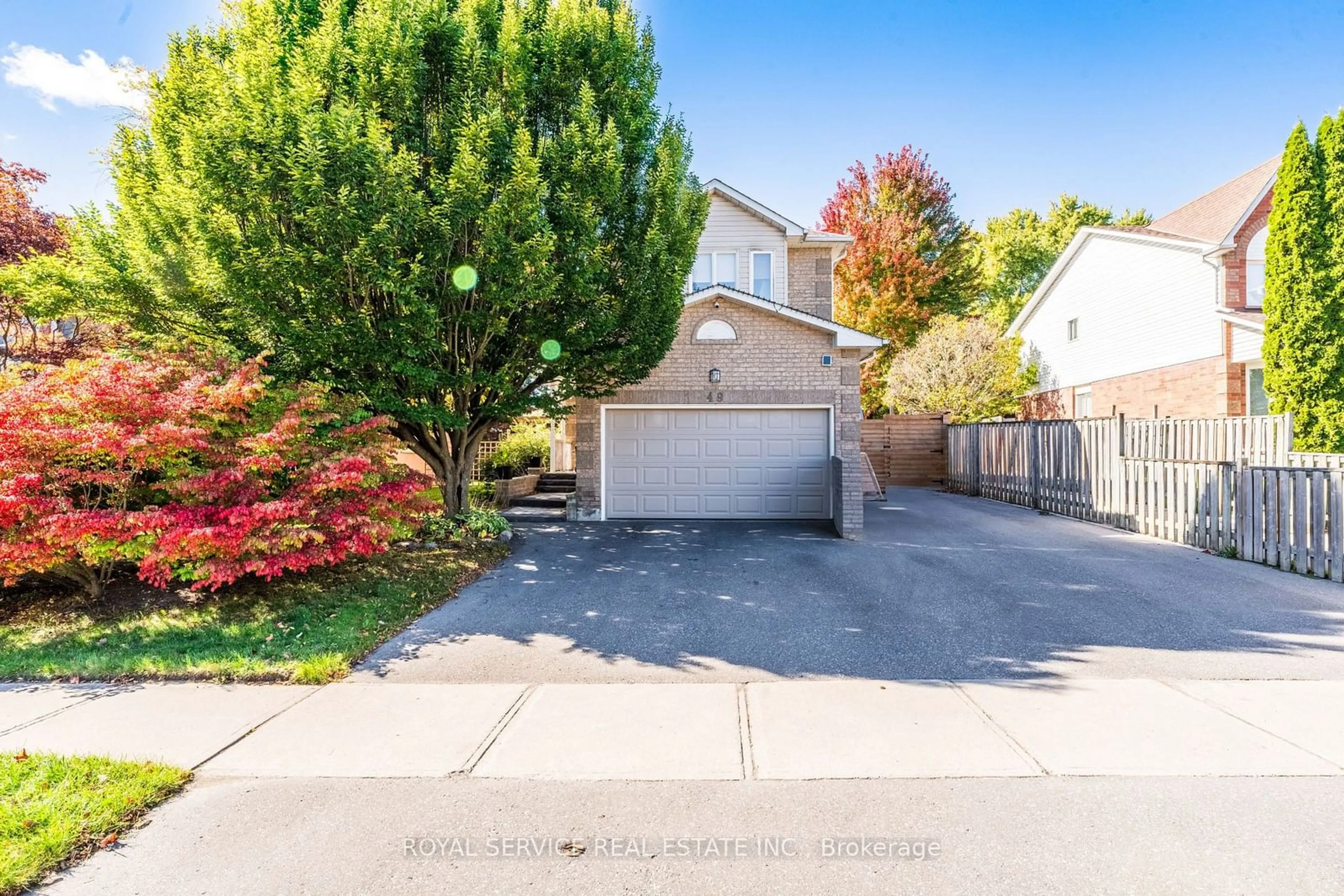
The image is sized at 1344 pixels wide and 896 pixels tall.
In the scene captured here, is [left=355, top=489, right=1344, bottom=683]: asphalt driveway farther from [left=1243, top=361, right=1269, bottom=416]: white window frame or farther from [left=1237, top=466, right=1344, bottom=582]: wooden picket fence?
[left=1243, top=361, right=1269, bottom=416]: white window frame

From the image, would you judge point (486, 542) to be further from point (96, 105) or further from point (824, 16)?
point (824, 16)

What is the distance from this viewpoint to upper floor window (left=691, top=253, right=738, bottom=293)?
15250 mm

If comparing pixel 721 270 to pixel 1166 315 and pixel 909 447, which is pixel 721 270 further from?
pixel 1166 315

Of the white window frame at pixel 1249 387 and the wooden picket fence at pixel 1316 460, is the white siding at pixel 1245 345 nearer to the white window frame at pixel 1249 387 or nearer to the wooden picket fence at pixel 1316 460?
the white window frame at pixel 1249 387

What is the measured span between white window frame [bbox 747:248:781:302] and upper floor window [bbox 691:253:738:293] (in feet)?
1.02

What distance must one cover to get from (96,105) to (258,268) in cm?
687

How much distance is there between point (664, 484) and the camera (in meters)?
12.3

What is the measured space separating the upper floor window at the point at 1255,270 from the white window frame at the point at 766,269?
11.9 metres

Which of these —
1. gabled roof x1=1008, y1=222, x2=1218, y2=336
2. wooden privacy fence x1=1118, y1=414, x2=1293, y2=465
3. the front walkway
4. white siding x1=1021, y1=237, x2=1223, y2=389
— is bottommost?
the front walkway

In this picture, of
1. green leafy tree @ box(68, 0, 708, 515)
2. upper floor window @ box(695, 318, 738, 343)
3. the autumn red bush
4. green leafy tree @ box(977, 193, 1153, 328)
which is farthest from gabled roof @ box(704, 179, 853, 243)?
green leafy tree @ box(977, 193, 1153, 328)

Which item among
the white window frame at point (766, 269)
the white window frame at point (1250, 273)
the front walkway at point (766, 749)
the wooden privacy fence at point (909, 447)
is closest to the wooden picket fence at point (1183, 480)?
the front walkway at point (766, 749)

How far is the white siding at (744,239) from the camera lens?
15133 millimetres

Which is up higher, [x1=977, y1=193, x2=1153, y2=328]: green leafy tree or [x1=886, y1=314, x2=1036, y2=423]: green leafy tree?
[x1=977, y1=193, x2=1153, y2=328]: green leafy tree

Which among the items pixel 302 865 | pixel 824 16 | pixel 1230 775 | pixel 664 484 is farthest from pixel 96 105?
pixel 1230 775
